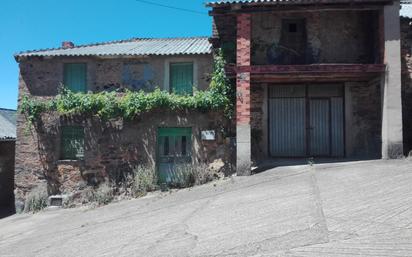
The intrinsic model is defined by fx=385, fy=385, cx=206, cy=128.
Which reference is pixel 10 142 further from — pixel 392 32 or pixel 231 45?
pixel 392 32

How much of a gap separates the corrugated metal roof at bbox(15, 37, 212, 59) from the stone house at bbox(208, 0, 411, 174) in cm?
138

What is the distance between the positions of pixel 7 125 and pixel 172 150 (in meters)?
10.3

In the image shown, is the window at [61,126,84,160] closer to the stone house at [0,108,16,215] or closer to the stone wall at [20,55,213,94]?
the stone wall at [20,55,213,94]

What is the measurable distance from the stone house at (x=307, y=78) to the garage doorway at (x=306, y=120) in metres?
0.03

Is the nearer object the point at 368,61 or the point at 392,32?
the point at 392,32

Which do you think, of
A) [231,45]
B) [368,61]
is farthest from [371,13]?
[231,45]

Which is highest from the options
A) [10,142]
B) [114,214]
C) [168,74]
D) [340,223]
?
[168,74]

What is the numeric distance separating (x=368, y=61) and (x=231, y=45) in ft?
15.2

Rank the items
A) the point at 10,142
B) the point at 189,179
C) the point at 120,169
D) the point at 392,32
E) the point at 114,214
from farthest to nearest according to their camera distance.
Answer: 1. the point at 10,142
2. the point at 120,169
3. the point at 189,179
4. the point at 392,32
5. the point at 114,214

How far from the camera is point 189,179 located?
1266cm

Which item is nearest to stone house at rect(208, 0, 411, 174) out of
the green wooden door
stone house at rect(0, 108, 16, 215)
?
the green wooden door

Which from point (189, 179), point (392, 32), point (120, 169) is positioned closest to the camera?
point (392, 32)

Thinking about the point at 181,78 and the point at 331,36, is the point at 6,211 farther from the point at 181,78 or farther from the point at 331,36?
the point at 331,36

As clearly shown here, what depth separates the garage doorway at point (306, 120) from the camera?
1364 centimetres
